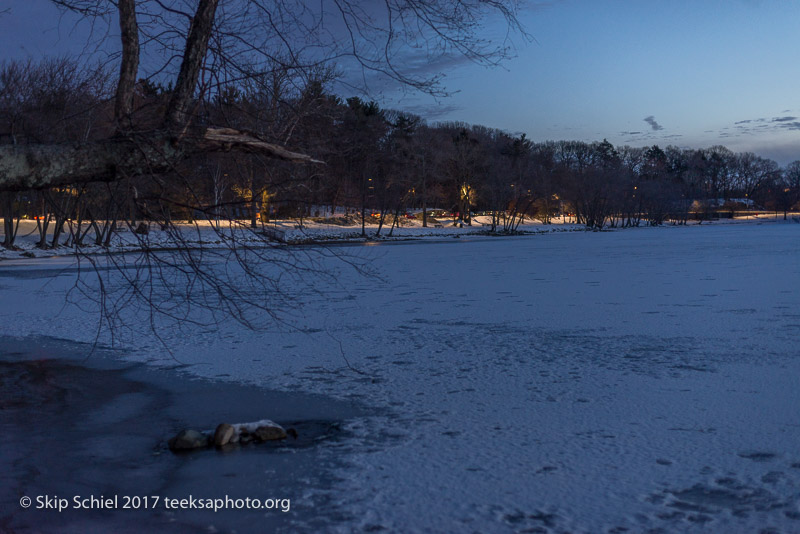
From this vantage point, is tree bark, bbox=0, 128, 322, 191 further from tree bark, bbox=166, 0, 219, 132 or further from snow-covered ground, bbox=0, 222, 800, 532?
snow-covered ground, bbox=0, 222, 800, 532

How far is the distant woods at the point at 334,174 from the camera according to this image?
4582mm

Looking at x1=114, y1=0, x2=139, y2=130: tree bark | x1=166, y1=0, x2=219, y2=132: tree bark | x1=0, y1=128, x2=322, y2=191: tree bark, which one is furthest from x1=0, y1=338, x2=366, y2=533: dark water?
x1=114, y1=0, x2=139, y2=130: tree bark

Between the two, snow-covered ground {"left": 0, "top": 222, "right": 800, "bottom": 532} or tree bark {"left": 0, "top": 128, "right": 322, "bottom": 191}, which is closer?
tree bark {"left": 0, "top": 128, "right": 322, "bottom": 191}

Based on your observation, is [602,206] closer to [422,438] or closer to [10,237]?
[10,237]

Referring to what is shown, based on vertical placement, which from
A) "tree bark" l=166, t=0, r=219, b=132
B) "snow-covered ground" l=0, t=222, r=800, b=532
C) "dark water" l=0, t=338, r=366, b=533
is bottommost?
"dark water" l=0, t=338, r=366, b=533

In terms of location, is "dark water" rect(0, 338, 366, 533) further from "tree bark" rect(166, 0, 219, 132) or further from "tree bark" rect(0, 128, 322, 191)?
"tree bark" rect(166, 0, 219, 132)

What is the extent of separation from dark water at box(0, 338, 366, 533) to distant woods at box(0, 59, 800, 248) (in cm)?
158

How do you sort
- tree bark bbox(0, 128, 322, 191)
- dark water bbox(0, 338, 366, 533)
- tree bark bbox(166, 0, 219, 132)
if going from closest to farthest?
tree bark bbox(0, 128, 322, 191)
dark water bbox(0, 338, 366, 533)
tree bark bbox(166, 0, 219, 132)

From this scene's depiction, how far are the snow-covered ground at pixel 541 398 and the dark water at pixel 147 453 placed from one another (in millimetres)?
278

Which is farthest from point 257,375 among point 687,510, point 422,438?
point 687,510

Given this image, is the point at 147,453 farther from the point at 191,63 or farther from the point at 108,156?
the point at 191,63

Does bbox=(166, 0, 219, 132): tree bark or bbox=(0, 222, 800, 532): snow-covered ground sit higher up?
bbox=(166, 0, 219, 132): tree bark

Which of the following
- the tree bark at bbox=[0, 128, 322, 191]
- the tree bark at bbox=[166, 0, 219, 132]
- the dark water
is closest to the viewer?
the tree bark at bbox=[0, 128, 322, 191]

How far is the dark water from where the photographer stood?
155 inches
